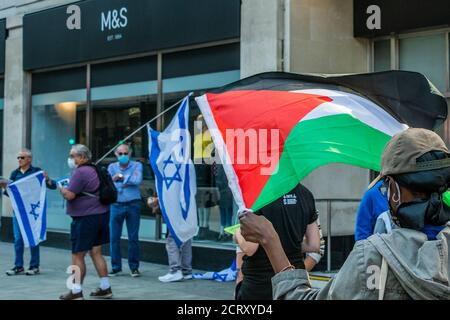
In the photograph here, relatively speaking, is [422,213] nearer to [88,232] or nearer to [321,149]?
[321,149]

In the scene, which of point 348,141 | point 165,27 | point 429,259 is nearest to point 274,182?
point 348,141

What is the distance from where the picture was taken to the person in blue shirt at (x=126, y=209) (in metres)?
10.3

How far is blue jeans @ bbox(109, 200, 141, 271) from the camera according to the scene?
10.3 m

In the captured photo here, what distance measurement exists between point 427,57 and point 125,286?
5.37 meters

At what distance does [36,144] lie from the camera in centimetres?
1499

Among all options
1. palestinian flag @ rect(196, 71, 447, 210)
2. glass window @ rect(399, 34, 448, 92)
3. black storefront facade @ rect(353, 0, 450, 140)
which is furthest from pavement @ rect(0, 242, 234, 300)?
palestinian flag @ rect(196, 71, 447, 210)

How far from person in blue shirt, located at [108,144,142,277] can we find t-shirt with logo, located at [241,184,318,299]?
589 cm

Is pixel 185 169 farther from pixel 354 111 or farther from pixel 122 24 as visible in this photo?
pixel 122 24

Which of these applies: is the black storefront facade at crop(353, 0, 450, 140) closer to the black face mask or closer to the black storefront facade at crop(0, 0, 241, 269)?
the black storefront facade at crop(0, 0, 241, 269)

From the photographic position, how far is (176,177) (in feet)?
23.9

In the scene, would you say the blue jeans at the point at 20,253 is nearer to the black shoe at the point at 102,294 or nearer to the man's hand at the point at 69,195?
the black shoe at the point at 102,294

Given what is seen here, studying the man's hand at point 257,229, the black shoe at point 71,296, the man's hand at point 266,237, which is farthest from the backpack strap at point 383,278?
the black shoe at point 71,296
